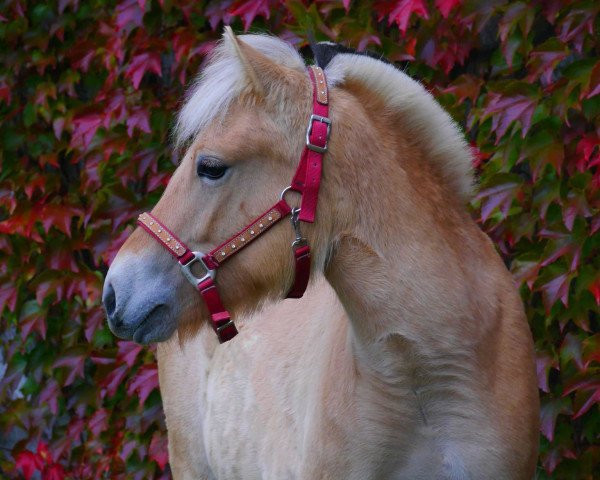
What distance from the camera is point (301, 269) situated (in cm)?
238

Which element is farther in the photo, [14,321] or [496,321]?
[14,321]

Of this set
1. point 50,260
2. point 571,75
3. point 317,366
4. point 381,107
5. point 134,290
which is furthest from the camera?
point 50,260

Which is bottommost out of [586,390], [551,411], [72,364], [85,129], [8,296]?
[72,364]

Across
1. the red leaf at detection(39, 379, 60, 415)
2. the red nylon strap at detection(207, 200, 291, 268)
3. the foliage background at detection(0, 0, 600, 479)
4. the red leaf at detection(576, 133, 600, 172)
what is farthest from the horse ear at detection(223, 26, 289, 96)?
the red leaf at detection(39, 379, 60, 415)

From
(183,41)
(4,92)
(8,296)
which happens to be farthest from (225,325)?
(4,92)

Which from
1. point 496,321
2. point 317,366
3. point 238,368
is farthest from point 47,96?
point 496,321

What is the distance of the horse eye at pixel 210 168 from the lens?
7.70 ft

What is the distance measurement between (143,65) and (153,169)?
0.47m

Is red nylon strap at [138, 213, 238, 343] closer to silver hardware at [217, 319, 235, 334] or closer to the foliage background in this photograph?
silver hardware at [217, 319, 235, 334]

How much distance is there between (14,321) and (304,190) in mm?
2948

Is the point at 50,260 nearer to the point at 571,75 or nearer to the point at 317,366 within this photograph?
the point at 317,366

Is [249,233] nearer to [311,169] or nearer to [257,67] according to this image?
[311,169]

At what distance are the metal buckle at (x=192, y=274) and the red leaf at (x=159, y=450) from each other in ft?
7.14

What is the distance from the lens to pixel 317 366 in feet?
8.82
